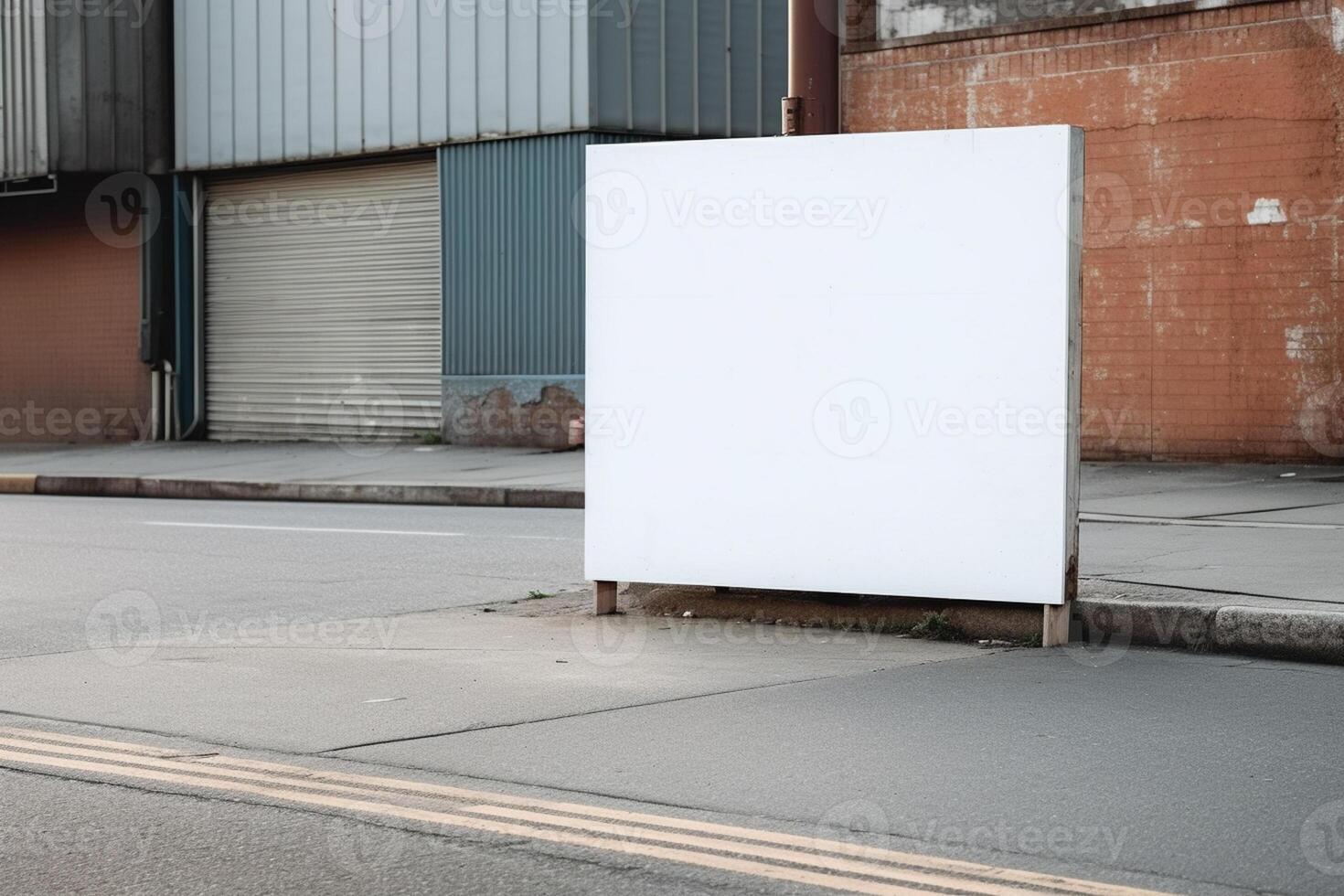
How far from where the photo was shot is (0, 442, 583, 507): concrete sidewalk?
58.1 ft

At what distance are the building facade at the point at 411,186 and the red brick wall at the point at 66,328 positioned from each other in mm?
1070

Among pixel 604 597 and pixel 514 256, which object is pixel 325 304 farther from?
pixel 604 597

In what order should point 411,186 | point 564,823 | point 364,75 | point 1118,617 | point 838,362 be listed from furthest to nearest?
point 411,186
point 364,75
point 838,362
point 1118,617
point 564,823

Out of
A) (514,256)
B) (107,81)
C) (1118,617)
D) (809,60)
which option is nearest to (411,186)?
(514,256)

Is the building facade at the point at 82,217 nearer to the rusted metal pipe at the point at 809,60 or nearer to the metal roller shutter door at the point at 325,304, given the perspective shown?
the metal roller shutter door at the point at 325,304

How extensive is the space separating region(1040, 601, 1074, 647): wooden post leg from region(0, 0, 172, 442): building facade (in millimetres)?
19863

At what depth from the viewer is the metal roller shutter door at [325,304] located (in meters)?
23.6

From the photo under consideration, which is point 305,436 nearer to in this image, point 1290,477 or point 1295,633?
point 1290,477

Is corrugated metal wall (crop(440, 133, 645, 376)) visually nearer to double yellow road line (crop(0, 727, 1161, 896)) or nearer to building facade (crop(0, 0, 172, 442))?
building facade (crop(0, 0, 172, 442))

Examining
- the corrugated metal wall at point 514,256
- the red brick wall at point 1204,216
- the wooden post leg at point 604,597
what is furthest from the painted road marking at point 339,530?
the corrugated metal wall at point 514,256

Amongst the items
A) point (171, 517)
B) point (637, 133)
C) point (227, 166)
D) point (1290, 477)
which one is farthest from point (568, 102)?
point (1290, 477)

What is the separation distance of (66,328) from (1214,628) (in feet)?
74.2

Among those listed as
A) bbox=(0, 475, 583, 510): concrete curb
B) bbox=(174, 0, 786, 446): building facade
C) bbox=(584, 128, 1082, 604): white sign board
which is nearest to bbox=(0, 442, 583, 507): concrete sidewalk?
bbox=(0, 475, 583, 510): concrete curb

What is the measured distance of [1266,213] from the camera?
679 inches
